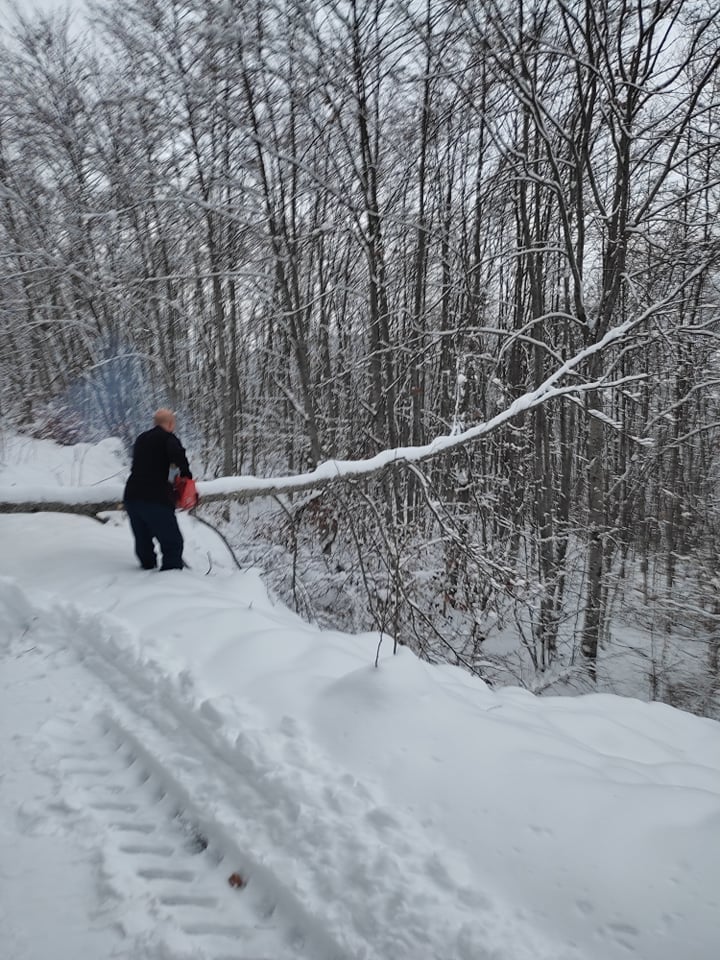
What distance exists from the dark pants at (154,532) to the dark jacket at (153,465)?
82 mm

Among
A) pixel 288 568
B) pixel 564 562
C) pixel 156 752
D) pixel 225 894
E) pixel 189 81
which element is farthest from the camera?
pixel 564 562

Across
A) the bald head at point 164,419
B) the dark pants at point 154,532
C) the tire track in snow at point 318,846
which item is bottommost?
the tire track in snow at point 318,846

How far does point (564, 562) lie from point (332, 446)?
226 inches

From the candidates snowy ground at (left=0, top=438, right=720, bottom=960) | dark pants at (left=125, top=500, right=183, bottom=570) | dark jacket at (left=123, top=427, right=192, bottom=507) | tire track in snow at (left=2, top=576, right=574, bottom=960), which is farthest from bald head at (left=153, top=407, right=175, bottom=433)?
tire track in snow at (left=2, top=576, right=574, bottom=960)

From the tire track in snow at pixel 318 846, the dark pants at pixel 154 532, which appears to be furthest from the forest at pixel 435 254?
the tire track in snow at pixel 318 846

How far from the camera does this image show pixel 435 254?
1010cm

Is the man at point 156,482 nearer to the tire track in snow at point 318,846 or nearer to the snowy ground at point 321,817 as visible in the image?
the snowy ground at point 321,817

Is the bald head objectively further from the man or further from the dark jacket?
the dark jacket

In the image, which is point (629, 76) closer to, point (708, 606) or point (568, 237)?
point (568, 237)

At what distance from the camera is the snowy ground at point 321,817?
1.69 meters

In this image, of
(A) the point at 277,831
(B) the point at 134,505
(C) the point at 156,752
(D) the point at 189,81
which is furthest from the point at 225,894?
(D) the point at 189,81

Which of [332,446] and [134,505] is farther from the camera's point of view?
[332,446]

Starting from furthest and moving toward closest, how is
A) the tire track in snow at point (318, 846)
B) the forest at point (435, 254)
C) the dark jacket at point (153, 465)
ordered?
1. the forest at point (435, 254)
2. the dark jacket at point (153, 465)
3. the tire track in snow at point (318, 846)

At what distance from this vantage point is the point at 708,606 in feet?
26.8
